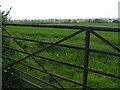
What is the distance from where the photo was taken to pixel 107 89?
3133 millimetres

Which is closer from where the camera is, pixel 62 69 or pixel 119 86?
pixel 119 86

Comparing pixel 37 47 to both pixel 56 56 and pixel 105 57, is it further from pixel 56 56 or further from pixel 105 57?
pixel 105 57

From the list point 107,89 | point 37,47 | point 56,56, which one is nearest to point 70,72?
point 107,89

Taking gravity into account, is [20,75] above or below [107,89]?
above

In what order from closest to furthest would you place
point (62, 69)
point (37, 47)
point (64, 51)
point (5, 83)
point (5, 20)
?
point (5, 83)
point (5, 20)
point (62, 69)
point (64, 51)
point (37, 47)

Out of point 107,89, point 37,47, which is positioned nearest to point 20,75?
point 107,89

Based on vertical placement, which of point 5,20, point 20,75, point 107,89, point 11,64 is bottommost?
point 107,89

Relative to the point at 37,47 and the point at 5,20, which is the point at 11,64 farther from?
the point at 37,47

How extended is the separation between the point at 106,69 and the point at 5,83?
8.57 ft

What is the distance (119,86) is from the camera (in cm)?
328

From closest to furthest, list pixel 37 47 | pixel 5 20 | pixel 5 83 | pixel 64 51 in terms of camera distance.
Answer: pixel 5 83 → pixel 5 20 → pixel 64 51 → pixel 37 47

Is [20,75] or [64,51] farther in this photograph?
[64,51]

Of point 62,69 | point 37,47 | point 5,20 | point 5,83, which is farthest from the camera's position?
point 37,47

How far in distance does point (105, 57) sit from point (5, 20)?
3.45 metres
